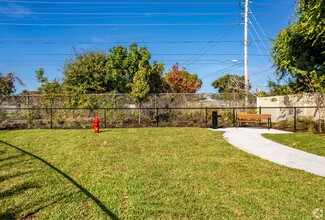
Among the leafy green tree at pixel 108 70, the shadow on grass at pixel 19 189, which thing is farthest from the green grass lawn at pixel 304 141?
the leafy green tree at pixel 108 70

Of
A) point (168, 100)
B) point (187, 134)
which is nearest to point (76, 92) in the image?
point (168, 100)

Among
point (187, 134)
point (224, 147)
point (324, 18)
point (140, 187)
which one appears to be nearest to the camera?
point (140, 187)

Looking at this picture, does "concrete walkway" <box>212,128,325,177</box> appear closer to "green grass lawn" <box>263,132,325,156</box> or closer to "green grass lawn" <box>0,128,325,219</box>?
"green grass lawn" <box>263,132,325,156</box>

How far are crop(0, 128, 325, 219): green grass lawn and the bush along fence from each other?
6816 millimetres

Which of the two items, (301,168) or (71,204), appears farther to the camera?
(301,168)

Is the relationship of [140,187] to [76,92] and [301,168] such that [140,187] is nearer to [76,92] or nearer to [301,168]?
[301,168]

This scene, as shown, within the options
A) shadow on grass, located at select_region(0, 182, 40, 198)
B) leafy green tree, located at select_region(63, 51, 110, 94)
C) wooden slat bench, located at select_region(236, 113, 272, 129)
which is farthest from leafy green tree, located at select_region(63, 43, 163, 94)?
shadow on grass, located at select_region(0, 182, 40, 198)

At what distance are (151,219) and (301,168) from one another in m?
4.34

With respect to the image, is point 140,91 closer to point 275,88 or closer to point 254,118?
point 254,118

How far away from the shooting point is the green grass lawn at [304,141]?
8250 millimetres

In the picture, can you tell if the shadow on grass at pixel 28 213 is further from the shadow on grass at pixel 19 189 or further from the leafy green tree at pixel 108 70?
the leafy green tree at pixel 108 70

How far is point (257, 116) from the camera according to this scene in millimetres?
13594

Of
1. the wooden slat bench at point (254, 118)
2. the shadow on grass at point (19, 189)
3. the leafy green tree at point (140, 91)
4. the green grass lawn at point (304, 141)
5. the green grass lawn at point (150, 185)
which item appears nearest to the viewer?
the green grass lawn at point (150, 185)

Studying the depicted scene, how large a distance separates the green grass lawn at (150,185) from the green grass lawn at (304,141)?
2.32m
